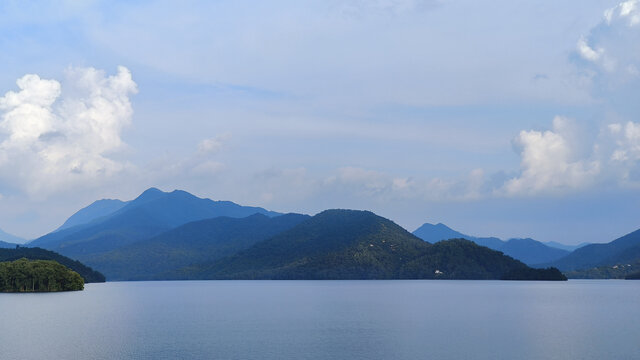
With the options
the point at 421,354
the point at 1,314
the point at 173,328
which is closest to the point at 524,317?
the point at 421,354

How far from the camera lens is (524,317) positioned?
519 ft

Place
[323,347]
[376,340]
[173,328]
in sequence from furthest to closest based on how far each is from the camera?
[173,328], [376,340], [323,347]

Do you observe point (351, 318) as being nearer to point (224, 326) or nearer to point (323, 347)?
point (224, 326)

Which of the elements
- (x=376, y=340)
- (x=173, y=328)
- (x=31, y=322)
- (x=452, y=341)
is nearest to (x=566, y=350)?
(x=452, y=341)

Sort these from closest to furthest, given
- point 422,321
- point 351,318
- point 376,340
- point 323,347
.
A: point 323,347 → point 376,340 → point 422,321 → point 351,318

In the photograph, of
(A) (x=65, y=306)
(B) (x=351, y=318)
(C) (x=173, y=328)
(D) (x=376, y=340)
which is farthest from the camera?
(A) (x=65, y=306)

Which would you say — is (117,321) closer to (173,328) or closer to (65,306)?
(173,328)

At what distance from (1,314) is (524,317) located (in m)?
130

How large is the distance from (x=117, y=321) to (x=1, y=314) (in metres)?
35.0

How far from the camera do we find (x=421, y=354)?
93.8 m

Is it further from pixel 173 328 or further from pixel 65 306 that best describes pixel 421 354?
pixel 65 306

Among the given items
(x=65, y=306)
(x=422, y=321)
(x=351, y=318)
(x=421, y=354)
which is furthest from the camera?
(x=65, y=306)

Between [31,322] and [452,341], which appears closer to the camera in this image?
[452,341]

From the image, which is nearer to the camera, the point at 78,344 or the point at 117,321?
the point at 78,344
